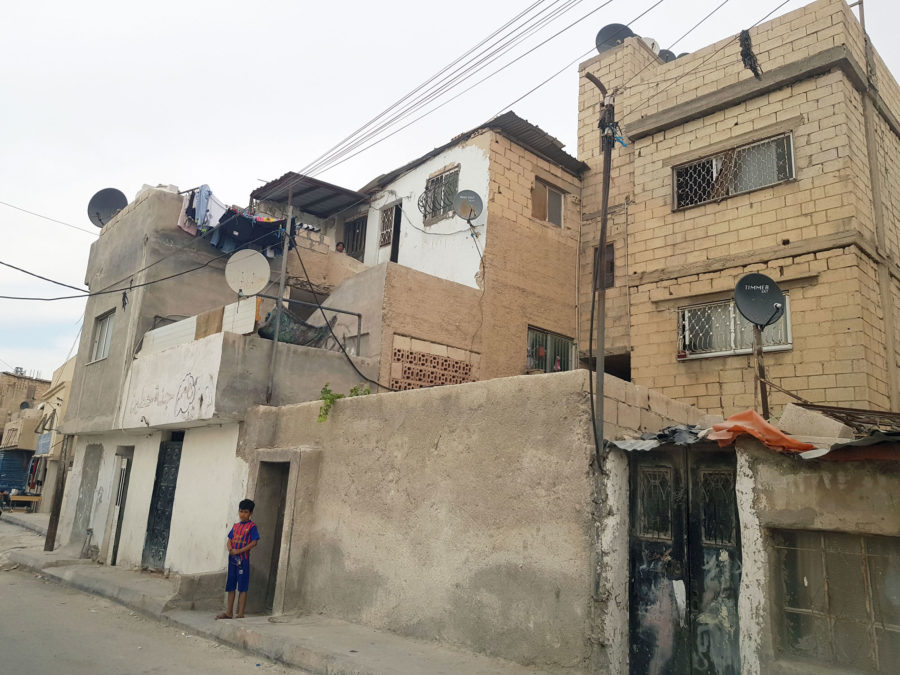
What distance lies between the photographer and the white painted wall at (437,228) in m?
14.0

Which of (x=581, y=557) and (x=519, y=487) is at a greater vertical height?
(x=519, y=487)

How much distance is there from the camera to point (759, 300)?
27.2ft

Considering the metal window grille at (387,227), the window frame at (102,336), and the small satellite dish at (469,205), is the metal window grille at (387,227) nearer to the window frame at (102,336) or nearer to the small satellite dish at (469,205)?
the small satellite dish at (469,205)

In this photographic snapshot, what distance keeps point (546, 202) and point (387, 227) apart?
13.2 ft

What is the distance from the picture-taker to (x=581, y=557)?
5539 millimetres

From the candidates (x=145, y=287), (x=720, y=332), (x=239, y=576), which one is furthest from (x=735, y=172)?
(x=145, y=287)

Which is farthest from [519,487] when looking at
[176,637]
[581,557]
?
[176,637]

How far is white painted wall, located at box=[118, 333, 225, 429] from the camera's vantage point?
10.5m

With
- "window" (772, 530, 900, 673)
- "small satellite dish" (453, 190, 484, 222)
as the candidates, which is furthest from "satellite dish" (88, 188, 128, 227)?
"window" (772, 530, 900, 673)

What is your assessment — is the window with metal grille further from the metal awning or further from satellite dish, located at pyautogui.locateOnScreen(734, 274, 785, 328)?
satellite dish, located at pyautogui.locateOnScreen(734, 274, 785, 328)

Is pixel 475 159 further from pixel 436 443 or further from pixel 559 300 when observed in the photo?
pixel 436 443

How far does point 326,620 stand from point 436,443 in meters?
2.64

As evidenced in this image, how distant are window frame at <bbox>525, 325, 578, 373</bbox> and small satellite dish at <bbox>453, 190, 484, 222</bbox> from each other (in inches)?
104

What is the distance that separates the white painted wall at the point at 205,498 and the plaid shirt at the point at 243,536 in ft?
4.73
